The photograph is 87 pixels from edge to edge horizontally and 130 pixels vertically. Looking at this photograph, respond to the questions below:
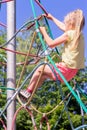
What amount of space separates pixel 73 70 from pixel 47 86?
12255 millimetres

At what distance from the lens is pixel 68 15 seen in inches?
128

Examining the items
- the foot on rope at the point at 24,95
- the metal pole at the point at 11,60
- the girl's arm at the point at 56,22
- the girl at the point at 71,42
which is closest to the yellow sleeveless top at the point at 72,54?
the girl at the point at 71,42

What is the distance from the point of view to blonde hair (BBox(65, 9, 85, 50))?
10.5ft

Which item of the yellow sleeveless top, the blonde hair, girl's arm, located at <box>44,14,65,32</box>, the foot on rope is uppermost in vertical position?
girl's arm, located at <box>44,14,65,32</box>

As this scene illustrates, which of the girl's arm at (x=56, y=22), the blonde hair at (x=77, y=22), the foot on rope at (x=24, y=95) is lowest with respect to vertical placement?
the foot on rope at (x=24, y=95)

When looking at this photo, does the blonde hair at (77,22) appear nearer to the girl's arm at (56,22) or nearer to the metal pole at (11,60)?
the girl's arm at (56,22)

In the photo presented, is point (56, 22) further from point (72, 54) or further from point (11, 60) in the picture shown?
point (11, 60)

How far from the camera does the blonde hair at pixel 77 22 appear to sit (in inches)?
126

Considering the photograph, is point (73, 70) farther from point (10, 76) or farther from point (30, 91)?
point (10, 76)

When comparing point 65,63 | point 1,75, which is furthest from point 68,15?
point 1,75

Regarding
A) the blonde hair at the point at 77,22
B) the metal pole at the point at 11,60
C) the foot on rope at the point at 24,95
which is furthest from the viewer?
the metal pole at the point at 11,60

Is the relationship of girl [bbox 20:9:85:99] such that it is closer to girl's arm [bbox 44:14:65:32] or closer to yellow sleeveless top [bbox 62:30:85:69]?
yellow sleeveless top [bbox 62:30:85:69]

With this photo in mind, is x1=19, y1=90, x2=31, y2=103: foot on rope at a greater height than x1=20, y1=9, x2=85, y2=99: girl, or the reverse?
x1=20, y1=9, x2=85, y2=99: girl

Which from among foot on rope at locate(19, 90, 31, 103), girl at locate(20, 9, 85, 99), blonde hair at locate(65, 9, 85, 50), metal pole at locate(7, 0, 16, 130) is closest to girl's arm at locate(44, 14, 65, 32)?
girl at locate(20, 9, 85, 99)
